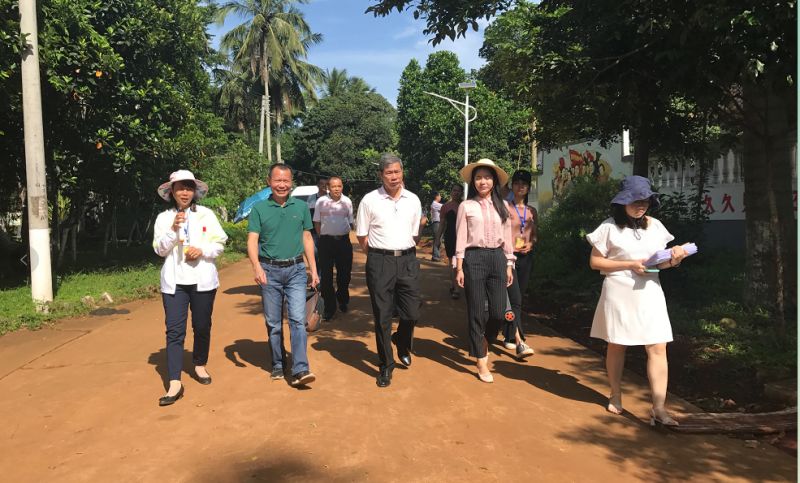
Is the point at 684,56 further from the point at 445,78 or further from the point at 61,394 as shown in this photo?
the point at 445,78

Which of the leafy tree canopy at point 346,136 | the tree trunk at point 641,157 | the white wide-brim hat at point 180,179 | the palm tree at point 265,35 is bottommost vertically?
the white wide-brim hat at point 180,179

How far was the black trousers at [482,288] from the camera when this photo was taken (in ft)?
15.1

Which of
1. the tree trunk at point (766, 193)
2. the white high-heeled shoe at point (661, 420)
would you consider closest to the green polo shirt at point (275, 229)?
the white high-heeled shoe at point (661, 420)

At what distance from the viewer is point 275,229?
458 cm

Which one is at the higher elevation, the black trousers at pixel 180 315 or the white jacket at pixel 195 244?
the white jacket at pixel 195 244

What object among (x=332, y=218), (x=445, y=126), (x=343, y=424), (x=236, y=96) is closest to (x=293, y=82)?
(x=236, y=96)

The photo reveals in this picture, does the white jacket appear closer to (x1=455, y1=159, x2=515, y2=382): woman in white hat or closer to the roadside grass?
(x1=455, y1=159, x2=515, y2=382): woman in white hat

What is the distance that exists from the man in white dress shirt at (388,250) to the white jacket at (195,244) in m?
1.15

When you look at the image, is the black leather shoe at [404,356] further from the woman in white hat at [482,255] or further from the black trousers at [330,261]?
the black trousers at [330,261]

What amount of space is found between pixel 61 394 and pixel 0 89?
17.9 feet

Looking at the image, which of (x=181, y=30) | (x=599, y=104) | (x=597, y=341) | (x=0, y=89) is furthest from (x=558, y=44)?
(x=181, y=30)

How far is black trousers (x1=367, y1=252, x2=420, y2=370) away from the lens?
4.57m

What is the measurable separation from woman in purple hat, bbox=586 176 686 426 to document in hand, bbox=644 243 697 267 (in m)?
0.05

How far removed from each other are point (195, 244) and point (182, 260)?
0.15 m
